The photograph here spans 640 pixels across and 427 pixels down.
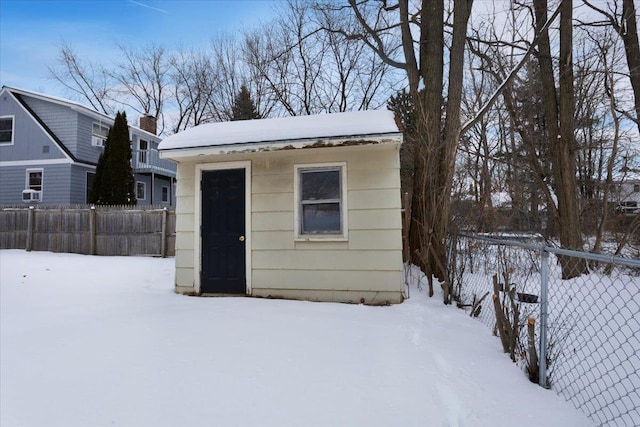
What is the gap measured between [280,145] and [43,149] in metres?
16.3

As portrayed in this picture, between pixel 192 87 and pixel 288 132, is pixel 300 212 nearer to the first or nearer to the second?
pixel 288 132

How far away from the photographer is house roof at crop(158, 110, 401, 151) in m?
5.03

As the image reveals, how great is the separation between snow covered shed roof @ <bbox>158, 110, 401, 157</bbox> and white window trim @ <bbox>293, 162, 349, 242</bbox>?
1.62ft

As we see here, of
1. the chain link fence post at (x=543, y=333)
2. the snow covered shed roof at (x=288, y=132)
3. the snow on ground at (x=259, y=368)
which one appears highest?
the snow covered shed roof at (x=288, y=132)

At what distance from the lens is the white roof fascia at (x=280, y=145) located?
4898 millimetres

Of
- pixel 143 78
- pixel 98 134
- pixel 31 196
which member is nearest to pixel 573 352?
pixel 31 196

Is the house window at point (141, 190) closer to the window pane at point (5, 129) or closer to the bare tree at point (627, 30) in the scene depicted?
the window pane at point (5, 129)

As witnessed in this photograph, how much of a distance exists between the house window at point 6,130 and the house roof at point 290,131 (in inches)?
637

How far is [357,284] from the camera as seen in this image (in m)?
5.35

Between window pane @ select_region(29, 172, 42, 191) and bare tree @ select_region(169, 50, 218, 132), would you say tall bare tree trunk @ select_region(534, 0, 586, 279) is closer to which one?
bare tree @ select_region(169, 50, 218, 132)

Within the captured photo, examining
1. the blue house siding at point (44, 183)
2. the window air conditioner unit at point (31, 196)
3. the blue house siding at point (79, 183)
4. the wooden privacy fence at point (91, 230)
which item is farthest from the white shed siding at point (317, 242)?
the window air conditioner unit at point (31, 196)

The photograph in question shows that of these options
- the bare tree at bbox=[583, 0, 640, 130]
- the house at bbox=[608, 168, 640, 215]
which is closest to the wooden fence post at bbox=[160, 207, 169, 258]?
the bare tree at bbox=[583, 0, 640, 130]

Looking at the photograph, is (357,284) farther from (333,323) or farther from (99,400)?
(99,400)

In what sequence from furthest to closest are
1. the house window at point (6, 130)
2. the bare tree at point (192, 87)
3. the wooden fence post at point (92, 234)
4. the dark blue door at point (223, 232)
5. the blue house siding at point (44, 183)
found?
the bare tree at point (192, 87) → the house window at point (6, 130) → the blue house siding at point (44, 183) → the wooden fence post at point (92, 234) → the dark blue door at point (223, 232)
